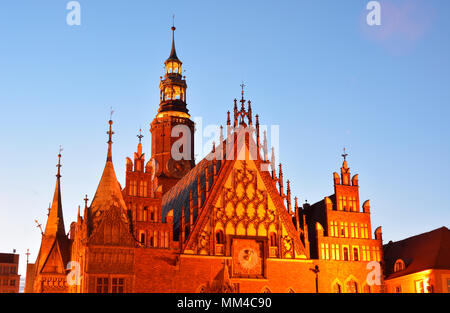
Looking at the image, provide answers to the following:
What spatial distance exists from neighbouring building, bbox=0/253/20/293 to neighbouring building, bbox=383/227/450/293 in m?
75.2

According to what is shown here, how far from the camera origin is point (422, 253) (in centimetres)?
5372

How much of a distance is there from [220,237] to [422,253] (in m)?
17.2

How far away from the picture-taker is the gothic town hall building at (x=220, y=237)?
48.4m

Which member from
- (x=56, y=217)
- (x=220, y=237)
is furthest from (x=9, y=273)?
(x=220, y=237)

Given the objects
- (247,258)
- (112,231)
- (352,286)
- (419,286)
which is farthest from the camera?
(352,286)

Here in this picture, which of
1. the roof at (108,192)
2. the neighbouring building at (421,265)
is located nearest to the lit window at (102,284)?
the roof at (108,192)

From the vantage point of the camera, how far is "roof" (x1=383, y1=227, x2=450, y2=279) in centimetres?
5153

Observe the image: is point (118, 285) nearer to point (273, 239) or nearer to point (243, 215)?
point (243, 215)

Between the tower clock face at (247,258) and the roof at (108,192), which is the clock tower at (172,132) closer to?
the roof at (108,192)

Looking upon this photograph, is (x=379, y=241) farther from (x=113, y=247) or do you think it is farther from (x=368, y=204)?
(x=113, y=247)

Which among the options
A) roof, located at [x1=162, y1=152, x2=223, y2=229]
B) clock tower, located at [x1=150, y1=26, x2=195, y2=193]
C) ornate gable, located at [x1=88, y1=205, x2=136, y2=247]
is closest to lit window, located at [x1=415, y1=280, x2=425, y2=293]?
roof, located at [x1=162, y1=152, x2=223, y2=229]

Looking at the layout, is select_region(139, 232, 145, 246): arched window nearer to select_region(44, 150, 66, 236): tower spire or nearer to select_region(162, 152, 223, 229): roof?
select_region(162, 152, 223, 229): roof
